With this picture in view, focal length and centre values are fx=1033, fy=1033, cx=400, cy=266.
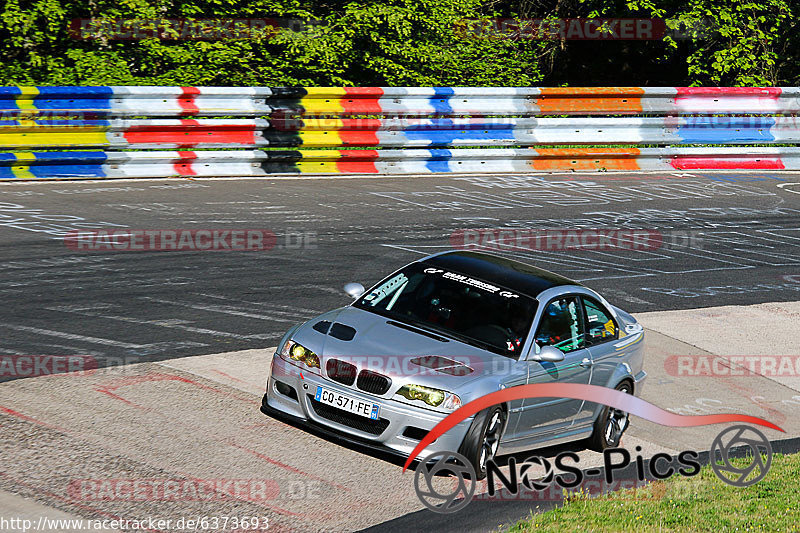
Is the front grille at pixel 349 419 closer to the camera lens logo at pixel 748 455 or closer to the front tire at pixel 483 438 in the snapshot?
the front tire at pixel 483 438

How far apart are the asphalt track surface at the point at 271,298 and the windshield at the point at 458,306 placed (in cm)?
119

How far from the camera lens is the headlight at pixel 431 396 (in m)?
7.18

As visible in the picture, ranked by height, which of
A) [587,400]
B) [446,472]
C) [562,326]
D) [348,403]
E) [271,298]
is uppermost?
[562,326]

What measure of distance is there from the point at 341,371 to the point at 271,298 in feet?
14.1

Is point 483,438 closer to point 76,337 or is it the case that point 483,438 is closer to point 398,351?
point 398,351

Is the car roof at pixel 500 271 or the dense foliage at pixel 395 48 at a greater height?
the dense foliage at pixel 395 48

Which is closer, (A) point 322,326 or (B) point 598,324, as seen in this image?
(A) point 322,326

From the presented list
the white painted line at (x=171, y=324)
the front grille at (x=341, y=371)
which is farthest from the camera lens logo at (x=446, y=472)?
the white painted line at (x=171, y=324)

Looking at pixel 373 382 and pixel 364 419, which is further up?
pixel 373 382

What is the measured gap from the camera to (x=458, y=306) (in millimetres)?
8289

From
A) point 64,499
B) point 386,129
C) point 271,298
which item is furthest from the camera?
point 386,129

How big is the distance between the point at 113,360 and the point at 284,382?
2179 millimetres

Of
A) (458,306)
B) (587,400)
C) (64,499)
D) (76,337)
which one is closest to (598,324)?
(587,400)

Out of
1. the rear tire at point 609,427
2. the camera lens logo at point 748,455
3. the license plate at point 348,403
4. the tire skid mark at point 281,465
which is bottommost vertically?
the camera lens logo at point 748,455
